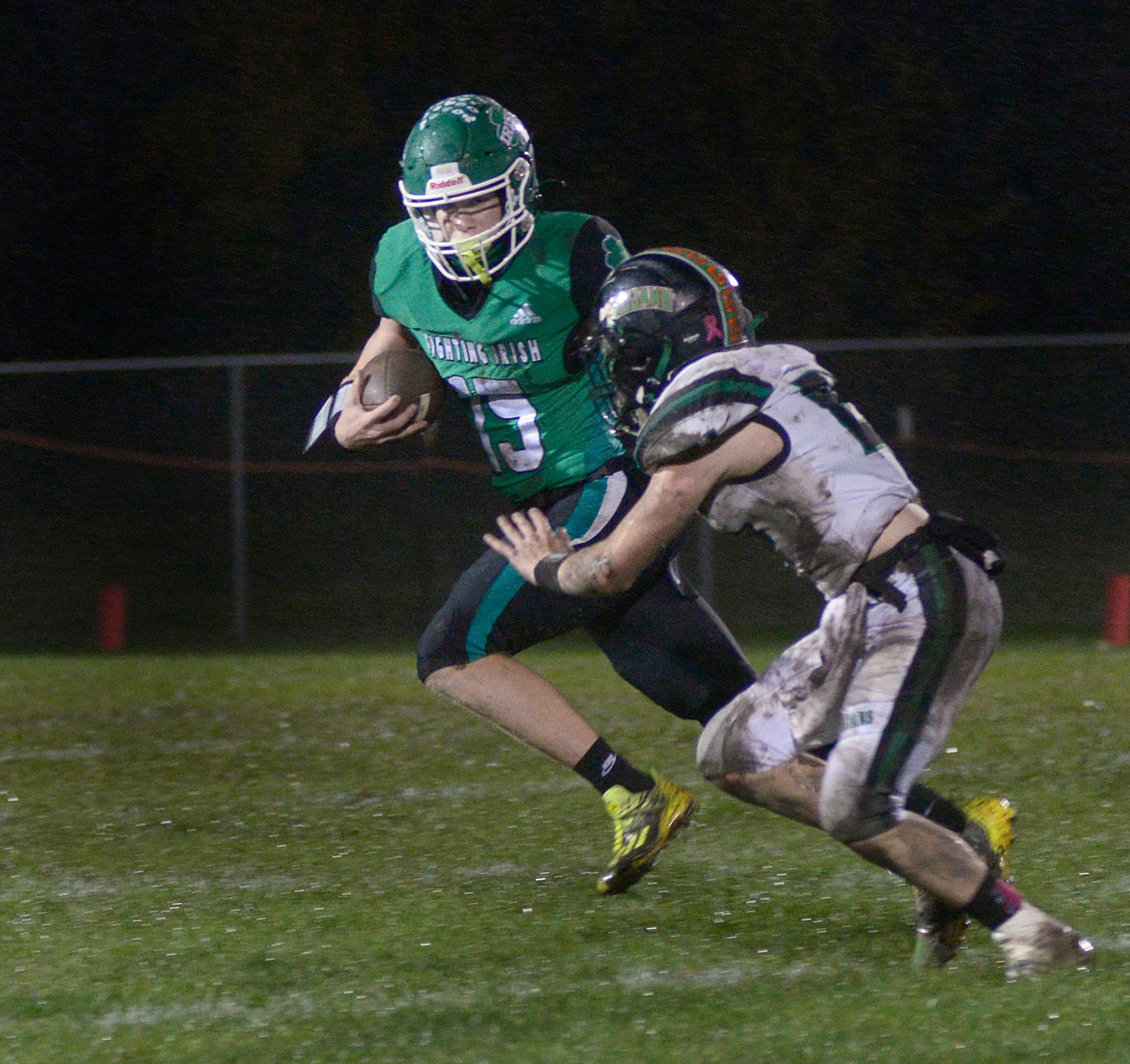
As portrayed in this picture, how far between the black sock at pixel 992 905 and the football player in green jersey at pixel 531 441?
3.42 feet

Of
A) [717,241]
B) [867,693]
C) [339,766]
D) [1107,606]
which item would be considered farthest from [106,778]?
[717,241]

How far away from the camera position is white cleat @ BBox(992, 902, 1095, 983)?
3270mm

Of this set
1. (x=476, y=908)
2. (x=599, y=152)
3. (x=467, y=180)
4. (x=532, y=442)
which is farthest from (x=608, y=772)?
(x=599, y=152)

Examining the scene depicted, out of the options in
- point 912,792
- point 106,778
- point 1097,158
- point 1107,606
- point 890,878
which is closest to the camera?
point 912,792

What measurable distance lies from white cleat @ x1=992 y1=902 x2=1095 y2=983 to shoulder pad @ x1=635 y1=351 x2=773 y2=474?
39.8 inches

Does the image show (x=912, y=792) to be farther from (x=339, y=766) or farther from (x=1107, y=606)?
(x=1107, y=606)

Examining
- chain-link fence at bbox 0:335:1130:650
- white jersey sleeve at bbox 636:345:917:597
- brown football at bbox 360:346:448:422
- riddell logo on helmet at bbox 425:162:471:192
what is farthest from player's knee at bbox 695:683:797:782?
chain-link fence at bbox 0:335:1130:650

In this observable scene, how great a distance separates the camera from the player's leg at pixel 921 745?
10.8ft

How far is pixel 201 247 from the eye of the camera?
15.6m

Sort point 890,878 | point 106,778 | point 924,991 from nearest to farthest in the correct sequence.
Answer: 1. point 924,991
2. point 890,878
3. point 106,778

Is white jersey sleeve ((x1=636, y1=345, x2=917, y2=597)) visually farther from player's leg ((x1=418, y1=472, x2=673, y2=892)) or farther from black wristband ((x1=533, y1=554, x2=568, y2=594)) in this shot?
player's leg ((x1=418, y1=472, x2=673, y2=892))

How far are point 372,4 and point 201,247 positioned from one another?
249cm

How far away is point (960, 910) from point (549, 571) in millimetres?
1000

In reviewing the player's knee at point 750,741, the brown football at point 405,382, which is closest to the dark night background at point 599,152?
the brown football at point 405,382
